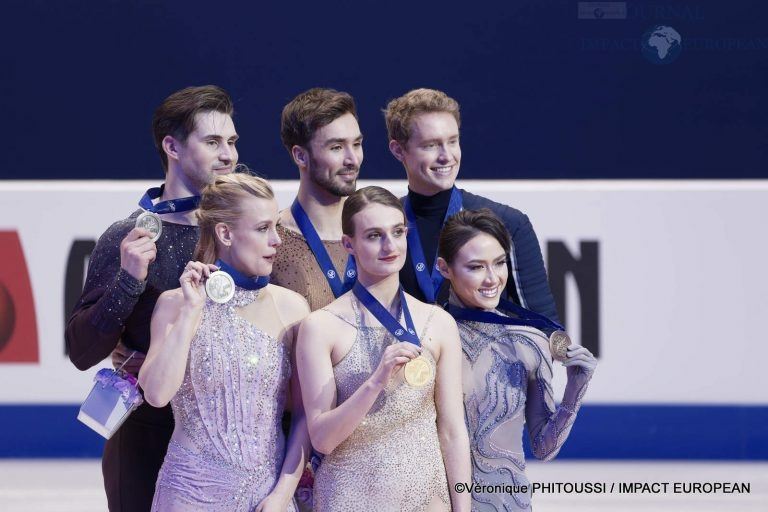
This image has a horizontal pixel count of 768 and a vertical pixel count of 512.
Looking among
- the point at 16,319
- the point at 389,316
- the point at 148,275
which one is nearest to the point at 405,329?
the point at 389,316

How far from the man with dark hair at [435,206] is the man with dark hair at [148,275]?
A: 0.51 metres

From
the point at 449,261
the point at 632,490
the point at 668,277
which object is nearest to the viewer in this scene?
the point at 449,261

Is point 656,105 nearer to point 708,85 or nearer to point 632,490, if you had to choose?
point 708,85

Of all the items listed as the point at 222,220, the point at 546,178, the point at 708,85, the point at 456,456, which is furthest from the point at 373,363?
the point at 708,85

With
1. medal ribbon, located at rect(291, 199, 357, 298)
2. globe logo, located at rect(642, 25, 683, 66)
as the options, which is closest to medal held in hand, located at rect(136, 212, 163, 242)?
medal ribbon, located at rect(291, 199, 357, 298)

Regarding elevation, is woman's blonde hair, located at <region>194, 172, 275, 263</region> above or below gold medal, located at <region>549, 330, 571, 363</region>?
above

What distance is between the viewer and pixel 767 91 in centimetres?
629

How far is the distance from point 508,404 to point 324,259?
629mm

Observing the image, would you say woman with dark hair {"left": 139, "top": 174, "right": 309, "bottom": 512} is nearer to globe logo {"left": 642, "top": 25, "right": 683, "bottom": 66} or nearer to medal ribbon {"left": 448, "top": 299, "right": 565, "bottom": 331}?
medal ribbon {"left": 448, "top": 299, "right": 565, "bottom": 331}

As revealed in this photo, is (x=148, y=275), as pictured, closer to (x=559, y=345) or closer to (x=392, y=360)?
(x=392, y=360)

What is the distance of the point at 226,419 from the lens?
2752 millimetres

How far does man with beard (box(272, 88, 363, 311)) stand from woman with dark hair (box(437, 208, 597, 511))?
1.10 ft

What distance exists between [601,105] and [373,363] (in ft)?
12.5

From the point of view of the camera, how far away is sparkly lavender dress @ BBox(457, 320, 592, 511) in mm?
2889
